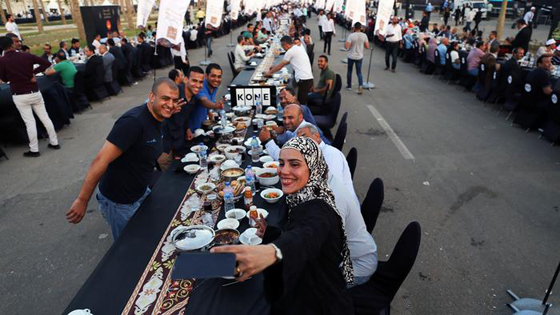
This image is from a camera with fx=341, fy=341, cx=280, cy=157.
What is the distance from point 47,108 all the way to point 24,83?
1504 millimetres

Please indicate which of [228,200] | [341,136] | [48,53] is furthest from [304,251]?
[48,53]

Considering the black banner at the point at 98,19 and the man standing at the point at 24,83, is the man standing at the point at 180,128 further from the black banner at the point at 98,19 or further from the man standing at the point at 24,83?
the black banner at the point at 98,19

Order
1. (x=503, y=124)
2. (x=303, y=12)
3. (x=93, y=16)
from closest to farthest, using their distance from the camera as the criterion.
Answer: (x=503, y=124) < (x=93, y=16) < (x=303, y=12)

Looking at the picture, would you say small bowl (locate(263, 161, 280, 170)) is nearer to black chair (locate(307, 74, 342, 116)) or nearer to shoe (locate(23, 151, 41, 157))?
black chair (locate(307, 74, 342, 116))

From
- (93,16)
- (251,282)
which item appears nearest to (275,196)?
(251,282)

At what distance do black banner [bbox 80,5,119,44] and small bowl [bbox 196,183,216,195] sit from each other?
59.9 feet

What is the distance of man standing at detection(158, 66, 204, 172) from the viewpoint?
4586 millimetres

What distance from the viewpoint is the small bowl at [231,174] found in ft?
12.4

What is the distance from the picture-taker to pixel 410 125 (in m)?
8.27

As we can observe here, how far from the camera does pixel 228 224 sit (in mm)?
2984

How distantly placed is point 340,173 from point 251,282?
1.27 m

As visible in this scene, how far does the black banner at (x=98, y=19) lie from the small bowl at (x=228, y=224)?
1899 cm

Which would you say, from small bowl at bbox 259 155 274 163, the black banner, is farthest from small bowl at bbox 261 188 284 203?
the black banner

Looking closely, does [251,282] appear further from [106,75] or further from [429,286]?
[106,75]
